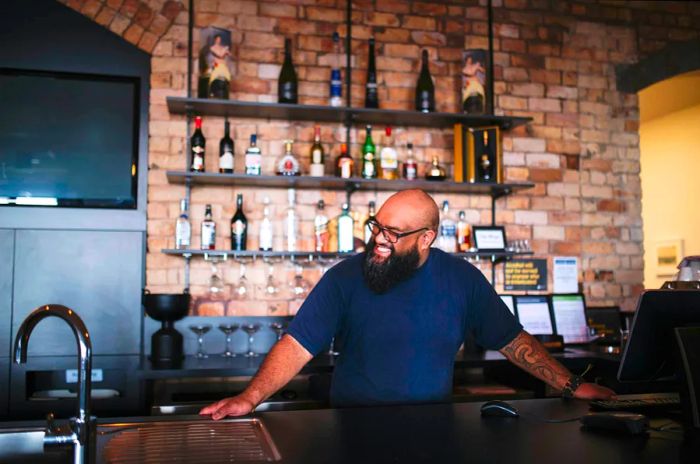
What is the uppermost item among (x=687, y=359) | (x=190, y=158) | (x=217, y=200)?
(x=190, y=158)

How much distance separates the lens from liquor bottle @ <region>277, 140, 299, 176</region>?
3.49 meters

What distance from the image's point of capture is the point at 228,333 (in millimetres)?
3371

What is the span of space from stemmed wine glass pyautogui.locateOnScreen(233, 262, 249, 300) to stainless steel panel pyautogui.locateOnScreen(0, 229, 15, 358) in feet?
3.59

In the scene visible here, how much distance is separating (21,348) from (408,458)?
714 mm

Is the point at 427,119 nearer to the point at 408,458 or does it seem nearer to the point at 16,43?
the point at 16,43

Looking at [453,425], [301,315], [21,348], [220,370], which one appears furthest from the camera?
[220,370]

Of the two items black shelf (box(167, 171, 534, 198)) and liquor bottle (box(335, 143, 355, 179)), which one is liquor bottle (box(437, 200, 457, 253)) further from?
liquor bottle (box(335, 143, 355, 179))

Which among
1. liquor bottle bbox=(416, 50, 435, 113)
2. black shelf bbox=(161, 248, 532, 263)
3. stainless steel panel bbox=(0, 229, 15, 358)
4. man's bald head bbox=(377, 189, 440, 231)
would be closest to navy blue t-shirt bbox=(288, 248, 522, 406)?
man's bald head bbox=(377, 189, 440, 231)

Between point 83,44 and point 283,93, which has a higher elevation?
point 83,44

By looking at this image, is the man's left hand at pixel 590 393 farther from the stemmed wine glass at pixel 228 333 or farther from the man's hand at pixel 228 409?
the stemmed wine glass at pixel 228 333

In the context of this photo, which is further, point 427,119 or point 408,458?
point 427,119

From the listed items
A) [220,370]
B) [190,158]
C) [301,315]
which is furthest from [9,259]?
[301,315]

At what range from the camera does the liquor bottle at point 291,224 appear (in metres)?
3.55

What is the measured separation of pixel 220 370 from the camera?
2.89m
